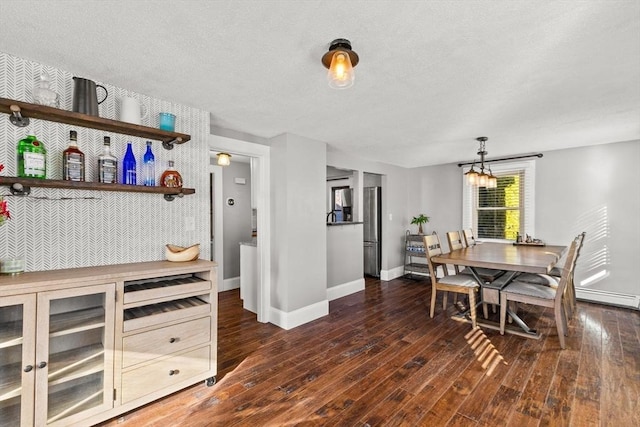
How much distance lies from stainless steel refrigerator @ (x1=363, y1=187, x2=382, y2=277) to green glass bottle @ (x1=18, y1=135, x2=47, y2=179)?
4.70 meters

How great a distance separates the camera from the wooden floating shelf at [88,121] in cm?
167

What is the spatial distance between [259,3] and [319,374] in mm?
2478

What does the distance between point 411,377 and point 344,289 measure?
231 centimetres

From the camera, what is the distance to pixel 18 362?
151cm

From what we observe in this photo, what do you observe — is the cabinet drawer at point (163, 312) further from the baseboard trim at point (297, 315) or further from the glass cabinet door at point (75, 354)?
the baseboard trim at point (297, 315)

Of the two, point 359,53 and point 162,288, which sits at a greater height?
point 359,53

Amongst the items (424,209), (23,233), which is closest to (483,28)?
(23,233)

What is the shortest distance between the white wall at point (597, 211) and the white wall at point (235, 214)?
15.8 feet

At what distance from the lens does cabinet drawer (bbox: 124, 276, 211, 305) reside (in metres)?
1.86

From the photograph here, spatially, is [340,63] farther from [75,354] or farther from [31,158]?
[75,354]

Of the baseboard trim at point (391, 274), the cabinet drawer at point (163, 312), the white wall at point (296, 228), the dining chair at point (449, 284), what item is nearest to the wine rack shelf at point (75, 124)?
the cabinet drawer at point (163, 312)

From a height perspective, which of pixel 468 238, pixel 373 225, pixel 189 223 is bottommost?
pixel 468 238

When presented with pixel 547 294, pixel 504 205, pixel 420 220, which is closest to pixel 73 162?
pixel 547 294

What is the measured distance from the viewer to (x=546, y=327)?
3.26 meters
